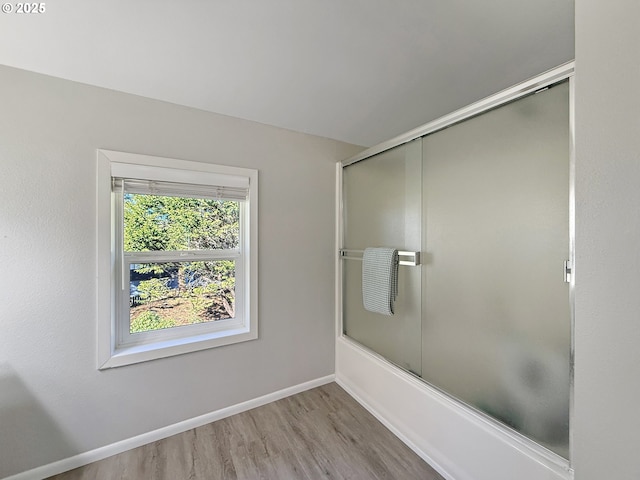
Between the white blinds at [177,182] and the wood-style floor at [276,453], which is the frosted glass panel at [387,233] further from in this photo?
the white blinds at [177,182]

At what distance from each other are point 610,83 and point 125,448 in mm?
2623

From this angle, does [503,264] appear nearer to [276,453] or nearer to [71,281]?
[276,453]

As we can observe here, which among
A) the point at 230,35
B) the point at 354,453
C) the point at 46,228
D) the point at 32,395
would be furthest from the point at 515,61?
the point at 32,395

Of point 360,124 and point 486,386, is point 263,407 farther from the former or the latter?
point 360,124

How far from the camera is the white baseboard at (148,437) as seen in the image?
4.46 feet

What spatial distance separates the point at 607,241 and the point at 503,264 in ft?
2.10

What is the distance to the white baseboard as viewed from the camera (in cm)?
136

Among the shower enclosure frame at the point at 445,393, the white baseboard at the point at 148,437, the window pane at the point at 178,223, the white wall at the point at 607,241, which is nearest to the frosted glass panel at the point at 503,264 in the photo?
the shower enclosure frame at the point at 445,393

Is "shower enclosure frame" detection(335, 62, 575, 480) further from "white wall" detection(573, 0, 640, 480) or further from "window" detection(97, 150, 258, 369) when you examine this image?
"window" detection(97, 150, 258, 369)

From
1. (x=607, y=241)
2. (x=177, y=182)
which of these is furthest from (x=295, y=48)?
(x=607, y=241)

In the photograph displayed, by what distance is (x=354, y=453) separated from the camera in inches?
60.4

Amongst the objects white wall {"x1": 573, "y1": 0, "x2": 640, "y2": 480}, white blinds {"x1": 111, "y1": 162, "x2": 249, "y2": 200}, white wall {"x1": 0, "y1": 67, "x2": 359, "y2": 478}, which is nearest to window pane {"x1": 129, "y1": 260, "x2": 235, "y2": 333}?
white wall {"x1": 0, "y1": 67, "x2": 359, "y2": 478}

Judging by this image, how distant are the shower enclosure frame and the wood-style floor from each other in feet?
0.37

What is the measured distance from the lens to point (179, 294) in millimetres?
1812
